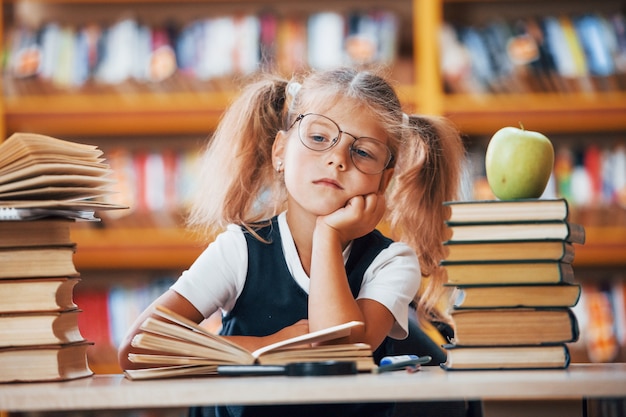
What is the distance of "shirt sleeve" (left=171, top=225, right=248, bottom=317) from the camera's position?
1.51m

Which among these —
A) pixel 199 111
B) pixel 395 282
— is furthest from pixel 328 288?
pixel 199 111

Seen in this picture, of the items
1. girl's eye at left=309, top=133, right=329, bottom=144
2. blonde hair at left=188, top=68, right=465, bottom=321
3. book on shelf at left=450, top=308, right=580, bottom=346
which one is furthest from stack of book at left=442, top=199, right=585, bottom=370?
blonde hair at left=188, top=68, right=465, bottom=321

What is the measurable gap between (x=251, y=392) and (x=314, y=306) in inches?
16.8

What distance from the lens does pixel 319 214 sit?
152 centimetres

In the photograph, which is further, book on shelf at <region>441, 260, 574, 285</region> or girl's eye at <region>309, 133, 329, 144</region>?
girl's eye at <region>309, 133, 329, 144</region>

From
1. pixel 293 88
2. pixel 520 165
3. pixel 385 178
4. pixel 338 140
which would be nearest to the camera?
pixel 520 165

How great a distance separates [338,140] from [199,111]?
181 cm

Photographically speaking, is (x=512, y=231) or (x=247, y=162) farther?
(x=247, y=162)

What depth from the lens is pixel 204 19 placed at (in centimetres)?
336

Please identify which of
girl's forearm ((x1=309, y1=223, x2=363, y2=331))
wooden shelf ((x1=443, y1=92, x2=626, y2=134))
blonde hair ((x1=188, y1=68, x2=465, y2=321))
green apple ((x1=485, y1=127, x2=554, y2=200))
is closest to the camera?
green apple ((x1=485, y1=127, x2=554, y2=200))

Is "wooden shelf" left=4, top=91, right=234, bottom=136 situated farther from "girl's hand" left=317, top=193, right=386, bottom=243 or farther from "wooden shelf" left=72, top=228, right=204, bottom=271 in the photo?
"girl's hand" left=317, top=193, right=386, bottom=243

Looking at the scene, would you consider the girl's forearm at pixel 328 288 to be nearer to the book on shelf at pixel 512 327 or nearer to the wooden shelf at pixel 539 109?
the book on shelf at pixel 512 327

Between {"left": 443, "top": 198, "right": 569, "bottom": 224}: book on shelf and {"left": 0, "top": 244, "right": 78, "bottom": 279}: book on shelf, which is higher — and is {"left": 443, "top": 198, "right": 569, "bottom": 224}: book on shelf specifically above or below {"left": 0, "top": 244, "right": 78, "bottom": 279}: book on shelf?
above

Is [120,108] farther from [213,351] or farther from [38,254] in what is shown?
[213,351]
